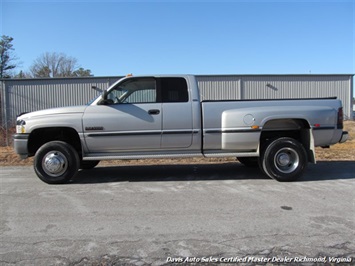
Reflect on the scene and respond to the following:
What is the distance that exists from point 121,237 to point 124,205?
1281mm

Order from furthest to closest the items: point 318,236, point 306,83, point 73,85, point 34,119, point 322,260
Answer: point 306,83 < point 73,85 < point 34,119 < point 318,236 < point 322,260

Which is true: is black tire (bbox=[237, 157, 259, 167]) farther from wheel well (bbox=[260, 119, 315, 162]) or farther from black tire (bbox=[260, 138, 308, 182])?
black tire (bbox=[260, 138, 308, 182])

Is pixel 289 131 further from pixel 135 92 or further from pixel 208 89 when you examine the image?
pixel 208 89

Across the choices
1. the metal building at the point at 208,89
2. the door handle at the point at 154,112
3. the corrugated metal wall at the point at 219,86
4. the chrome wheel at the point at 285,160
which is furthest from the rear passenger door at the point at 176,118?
the corrugated metal wall at the point at 219,86

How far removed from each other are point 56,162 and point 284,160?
15.1 feet

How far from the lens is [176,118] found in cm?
633

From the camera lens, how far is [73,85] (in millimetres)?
21406

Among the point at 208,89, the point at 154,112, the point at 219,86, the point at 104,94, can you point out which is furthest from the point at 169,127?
the point at 219,86

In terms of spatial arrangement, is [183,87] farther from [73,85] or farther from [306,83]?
[306,83]

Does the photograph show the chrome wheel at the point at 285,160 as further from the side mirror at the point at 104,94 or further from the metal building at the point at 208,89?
the metal building at the point at 208,89

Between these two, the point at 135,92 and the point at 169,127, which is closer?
the point at 169,127

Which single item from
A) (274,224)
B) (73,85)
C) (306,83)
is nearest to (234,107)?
(274,224)

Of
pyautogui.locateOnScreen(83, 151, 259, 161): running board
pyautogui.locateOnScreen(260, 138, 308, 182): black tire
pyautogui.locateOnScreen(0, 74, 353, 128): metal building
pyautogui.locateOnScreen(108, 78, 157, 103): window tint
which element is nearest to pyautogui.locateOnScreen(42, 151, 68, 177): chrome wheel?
pyautogui.locateOnScreen(83, 151, 259, 161): running board

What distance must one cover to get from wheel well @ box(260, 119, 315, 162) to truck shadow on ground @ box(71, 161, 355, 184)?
0.79m
